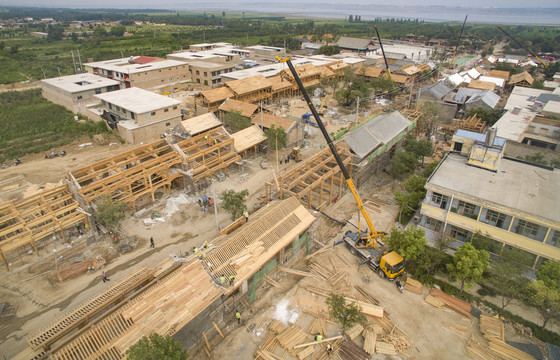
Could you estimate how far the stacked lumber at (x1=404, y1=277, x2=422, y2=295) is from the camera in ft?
60.4

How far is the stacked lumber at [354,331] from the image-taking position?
15652 mm

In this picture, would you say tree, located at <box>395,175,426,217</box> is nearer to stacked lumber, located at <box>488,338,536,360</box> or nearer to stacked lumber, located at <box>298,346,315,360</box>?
stacked lumber, located at <box>488,338,536,360</box>

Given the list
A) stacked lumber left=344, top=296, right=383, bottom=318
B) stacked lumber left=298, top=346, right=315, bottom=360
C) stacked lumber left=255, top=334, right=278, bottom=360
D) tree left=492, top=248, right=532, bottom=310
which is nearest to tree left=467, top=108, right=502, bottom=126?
tree left=492, top=248, right=532, bottom=310

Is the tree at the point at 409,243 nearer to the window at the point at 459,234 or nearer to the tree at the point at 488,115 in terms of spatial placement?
the window at the point at 459,234

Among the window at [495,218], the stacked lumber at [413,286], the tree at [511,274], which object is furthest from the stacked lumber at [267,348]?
the window at [495,218]

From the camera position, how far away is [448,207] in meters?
20.8

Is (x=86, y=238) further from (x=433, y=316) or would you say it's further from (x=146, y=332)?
(x=433, y=316)

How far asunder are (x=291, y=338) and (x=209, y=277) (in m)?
5.03

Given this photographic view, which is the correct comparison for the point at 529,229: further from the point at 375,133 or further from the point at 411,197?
the point at 375,133

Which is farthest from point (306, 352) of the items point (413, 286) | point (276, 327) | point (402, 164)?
point (402, 164)

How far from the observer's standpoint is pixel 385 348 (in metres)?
15.1

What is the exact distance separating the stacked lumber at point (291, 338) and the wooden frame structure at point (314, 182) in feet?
29.9

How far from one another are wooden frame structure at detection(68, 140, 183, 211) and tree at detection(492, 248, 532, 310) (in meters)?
23.6

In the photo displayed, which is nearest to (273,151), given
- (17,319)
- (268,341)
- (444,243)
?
→ (444,243)
